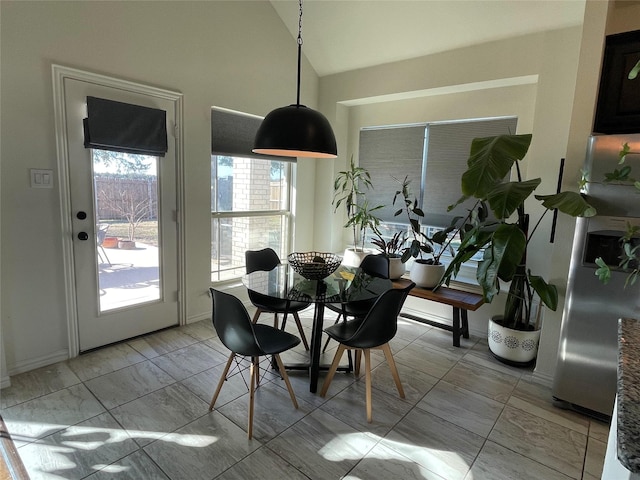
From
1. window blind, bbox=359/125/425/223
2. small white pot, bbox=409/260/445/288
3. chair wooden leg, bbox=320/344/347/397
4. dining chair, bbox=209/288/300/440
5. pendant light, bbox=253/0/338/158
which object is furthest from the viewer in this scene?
window blind, bbox=359/125/425/223

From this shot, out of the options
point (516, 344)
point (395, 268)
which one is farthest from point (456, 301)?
point (395, 268)

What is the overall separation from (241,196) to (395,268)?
Result: 1834 mm

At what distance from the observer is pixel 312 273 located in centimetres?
262

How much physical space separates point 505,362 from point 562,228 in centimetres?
122

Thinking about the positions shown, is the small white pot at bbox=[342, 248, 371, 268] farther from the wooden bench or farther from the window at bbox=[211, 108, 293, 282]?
the window at bbox=[211, 108, 293, 282]

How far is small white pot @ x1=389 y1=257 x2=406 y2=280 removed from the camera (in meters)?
3.70

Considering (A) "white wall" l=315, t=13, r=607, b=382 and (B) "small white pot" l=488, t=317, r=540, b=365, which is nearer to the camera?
(A) "white wall" l=315, t=13, r=607, b=382

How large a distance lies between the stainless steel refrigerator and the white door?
317 cm

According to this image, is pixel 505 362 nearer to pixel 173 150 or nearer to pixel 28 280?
pixel 173 150

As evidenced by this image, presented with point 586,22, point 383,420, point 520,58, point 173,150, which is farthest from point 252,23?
point 383,420

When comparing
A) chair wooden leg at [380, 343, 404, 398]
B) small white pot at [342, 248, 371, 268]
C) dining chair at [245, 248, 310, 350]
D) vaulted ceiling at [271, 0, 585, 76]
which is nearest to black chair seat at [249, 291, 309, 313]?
dining chair at [245, 248, 310, 350]

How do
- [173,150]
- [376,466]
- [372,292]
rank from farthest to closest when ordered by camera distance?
[173,150] → [372,292] → [376,466]

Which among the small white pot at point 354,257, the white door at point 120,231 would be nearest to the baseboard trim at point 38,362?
the white door at point 120,231

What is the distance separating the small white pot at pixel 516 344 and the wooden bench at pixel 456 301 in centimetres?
29
